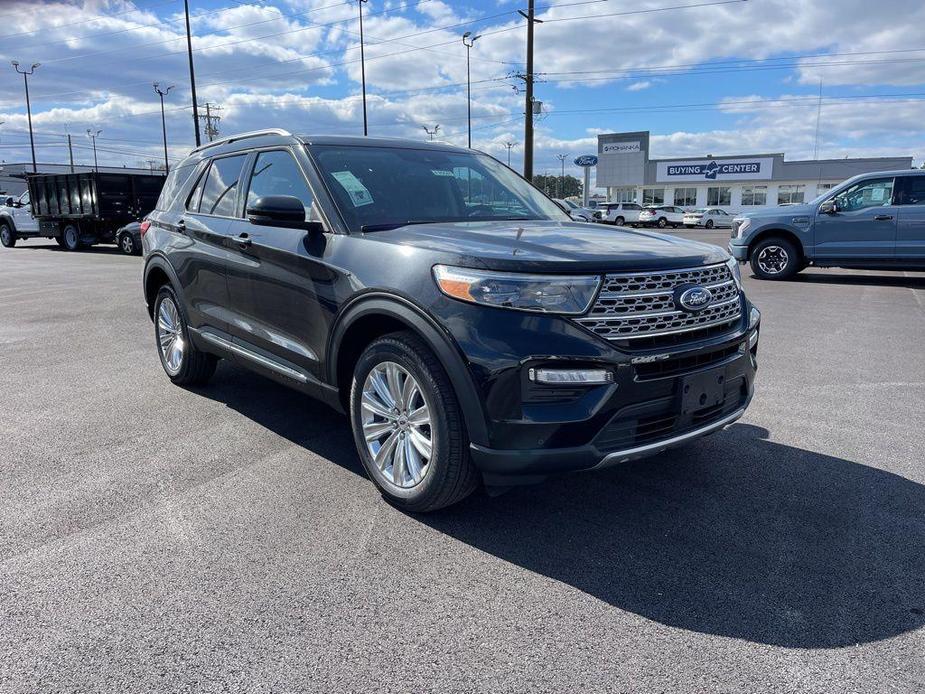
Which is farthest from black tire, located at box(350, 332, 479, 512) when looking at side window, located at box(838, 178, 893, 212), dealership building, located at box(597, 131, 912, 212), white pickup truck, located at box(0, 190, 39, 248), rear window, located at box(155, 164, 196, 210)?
dealership building, located at box(597, 131, 912, 212)

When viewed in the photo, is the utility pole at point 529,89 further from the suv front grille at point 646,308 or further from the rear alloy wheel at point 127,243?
the suv front grille at point 646,308

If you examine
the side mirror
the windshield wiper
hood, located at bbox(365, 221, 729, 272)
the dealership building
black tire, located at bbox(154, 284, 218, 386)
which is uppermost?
the dealership building

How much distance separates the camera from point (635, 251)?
10.3 feet

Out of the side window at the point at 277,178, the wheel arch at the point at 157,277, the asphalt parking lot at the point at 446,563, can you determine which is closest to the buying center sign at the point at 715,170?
the asphalt parking lot at the point at 446,563

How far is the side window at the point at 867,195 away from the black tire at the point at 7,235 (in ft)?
87.9

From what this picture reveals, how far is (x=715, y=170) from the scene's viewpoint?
66.9 metres

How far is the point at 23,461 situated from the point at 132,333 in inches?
167

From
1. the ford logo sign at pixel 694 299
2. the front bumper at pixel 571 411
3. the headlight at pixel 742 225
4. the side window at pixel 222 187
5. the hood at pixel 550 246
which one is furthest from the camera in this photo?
the headlight at pixel 742 225

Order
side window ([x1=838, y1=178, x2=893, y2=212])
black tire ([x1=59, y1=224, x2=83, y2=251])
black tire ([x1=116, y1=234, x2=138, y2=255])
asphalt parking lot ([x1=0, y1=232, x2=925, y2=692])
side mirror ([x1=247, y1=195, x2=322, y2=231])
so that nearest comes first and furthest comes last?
asphalt parking lot ([x1=0, y1=232, x2=925, y2=692]), side mirror ([x1=247, y1=195, x2=322, y2=231]), side window ([x1=838, y1=178, x2=893, y2=212]), black tire ([x1=116, y1=234, x2=138, y2=255]), black tire ([x1=59, y1=224, x2=83, y2=251])

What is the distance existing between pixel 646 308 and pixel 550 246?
0.51 metres

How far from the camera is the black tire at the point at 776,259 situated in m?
12.9

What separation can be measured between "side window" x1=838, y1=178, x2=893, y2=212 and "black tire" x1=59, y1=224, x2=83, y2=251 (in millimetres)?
21472

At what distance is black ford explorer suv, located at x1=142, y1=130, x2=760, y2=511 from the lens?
2850 mm

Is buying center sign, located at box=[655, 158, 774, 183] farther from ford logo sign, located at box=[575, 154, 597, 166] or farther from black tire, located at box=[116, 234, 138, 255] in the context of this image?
black tire, located at box=[116, 234, 138, 255]
